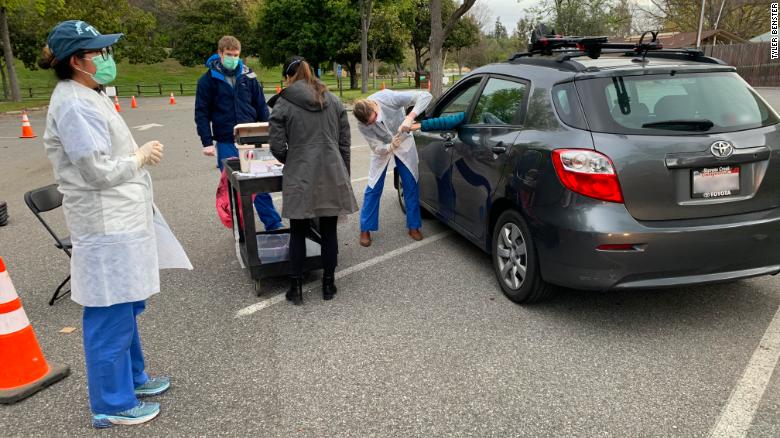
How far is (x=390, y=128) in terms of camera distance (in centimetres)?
542

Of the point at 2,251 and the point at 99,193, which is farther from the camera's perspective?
the point at 2,251

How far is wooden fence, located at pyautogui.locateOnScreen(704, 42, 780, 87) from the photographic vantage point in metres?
31.8

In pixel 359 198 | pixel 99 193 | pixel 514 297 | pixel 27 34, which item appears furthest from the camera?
pixel 27 34

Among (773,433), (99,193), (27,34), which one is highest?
(27,34)

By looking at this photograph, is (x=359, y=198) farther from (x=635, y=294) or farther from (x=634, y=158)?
(x=634, y=158)

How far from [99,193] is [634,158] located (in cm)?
272

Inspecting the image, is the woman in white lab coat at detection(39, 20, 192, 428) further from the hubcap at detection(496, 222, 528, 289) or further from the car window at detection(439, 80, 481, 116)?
the car window at detection(439, 80, 481, 116)

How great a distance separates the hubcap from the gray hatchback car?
0.04 feet

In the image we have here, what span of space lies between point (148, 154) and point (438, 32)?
61.8 ft

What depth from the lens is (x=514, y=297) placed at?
3.99 metres

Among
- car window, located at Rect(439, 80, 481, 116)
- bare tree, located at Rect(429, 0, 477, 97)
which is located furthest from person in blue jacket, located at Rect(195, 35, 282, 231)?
bare tree, located at Rect(429, 0, 477, 97)

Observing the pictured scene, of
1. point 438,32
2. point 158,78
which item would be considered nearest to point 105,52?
point 438,32

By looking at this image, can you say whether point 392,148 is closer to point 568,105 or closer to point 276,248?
point 276,248

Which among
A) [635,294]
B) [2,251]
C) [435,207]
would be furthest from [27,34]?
[635,294]
